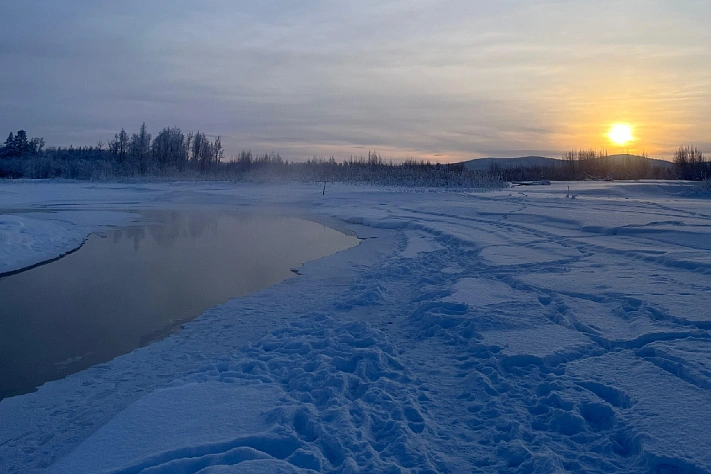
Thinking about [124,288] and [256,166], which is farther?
[256,166]

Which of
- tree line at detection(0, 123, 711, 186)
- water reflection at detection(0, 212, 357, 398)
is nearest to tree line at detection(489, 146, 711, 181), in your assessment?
tree line at detection(0, 123, 711, 186)

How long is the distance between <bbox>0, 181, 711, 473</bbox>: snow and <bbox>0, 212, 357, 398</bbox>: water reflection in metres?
0.56

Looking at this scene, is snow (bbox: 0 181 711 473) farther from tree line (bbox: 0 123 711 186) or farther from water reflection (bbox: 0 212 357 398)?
tree line (bbox: 0 123 711 186)

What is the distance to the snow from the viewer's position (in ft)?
9.78

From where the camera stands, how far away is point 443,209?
20203mm

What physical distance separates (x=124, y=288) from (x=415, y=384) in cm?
564

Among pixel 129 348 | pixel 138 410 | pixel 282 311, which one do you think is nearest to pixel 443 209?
pixel 282 311

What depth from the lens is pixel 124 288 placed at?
7.93 m

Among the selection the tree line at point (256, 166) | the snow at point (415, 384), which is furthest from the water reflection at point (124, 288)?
the tree line at point (256, 166)

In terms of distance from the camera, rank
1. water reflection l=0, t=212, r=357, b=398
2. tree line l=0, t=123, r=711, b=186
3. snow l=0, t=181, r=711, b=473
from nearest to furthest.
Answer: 1. snow l=0, t=181, r=711, b=473
2. water reflection l=0, t=212, r=357, b=398
3. tree line l=0, t=123, r=711, b=186

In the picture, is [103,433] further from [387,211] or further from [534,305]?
[387,211]

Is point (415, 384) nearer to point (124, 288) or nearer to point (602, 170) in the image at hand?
point (124, 288)

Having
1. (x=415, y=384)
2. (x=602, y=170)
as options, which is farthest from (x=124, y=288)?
(x=602, y=170)

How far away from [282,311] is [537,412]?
3.71 meters
